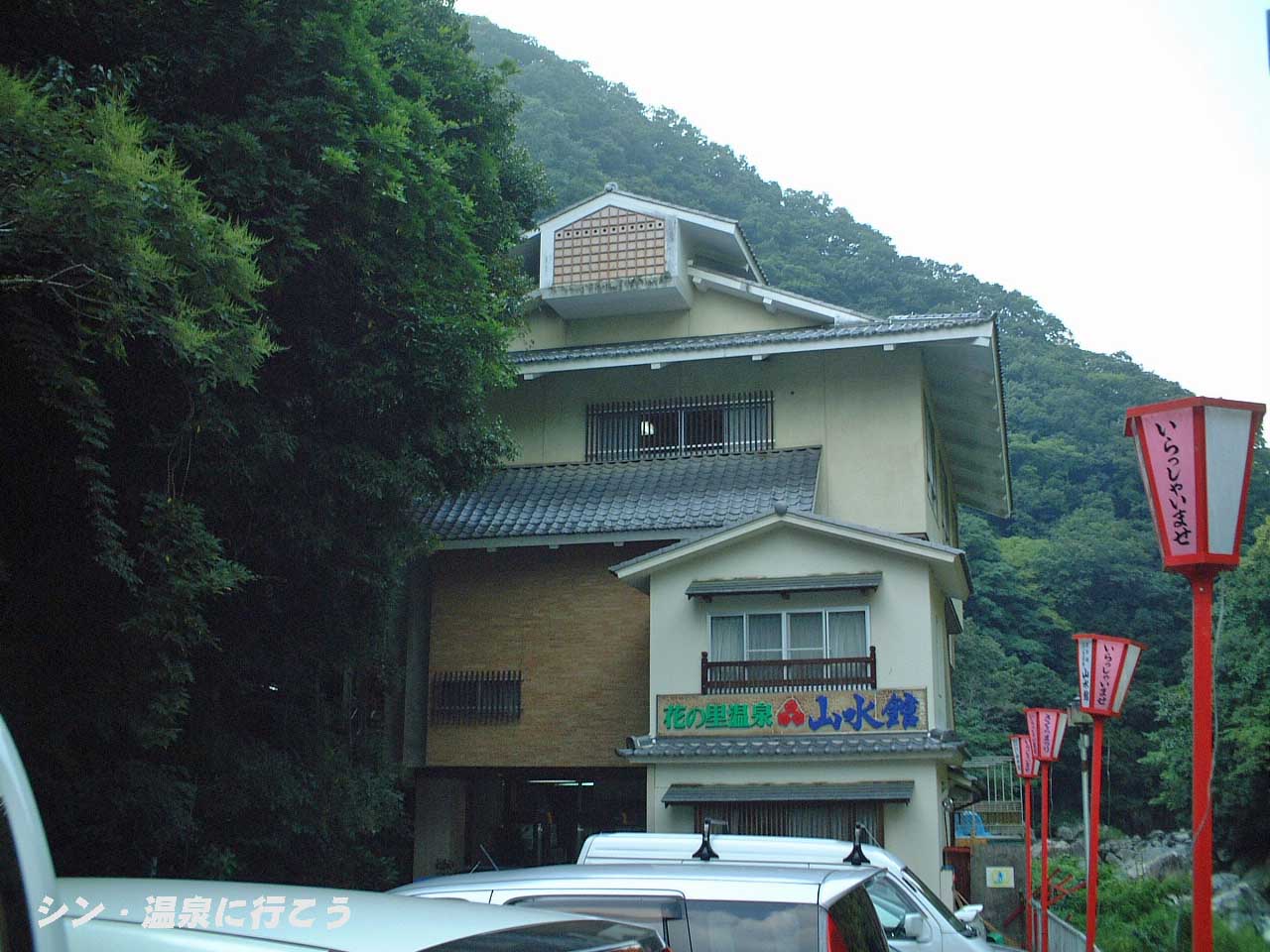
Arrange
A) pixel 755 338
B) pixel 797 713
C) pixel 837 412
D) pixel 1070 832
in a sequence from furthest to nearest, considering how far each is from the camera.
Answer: pixel 1070 832 < pixel 837 412 < pixel 755 338 < pixel 797 713

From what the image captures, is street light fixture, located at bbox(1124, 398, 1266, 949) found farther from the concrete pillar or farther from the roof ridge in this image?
the concrete pillar

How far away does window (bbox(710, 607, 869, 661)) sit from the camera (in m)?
20.0

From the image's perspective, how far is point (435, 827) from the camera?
940 inches

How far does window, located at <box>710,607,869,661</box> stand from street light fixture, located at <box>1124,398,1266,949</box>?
13.2 metres

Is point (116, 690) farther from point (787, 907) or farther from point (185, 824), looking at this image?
point (787, 907)

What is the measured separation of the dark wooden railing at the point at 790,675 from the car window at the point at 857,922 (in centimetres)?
1254

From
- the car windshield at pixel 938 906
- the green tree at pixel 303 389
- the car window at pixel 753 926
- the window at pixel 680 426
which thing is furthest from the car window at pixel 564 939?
the window at pixel 680 426

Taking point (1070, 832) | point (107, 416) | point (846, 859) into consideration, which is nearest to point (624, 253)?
point (107, 416)

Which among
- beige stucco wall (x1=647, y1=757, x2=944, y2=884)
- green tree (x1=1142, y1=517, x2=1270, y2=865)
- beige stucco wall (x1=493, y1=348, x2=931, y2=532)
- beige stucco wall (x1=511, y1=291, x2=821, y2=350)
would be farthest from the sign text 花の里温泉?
green tree (x1=1142, y1=517, x2=1270, y2=865)

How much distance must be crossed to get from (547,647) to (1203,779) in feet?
56.5

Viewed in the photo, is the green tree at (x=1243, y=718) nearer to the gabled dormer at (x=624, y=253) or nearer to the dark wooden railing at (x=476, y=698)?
the gabled dormer at (x=624, y=253)

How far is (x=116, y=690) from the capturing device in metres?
13.0

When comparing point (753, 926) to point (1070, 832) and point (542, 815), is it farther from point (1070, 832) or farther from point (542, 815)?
point (1070, 832)

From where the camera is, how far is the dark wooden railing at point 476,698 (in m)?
22.6
